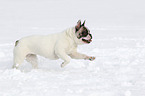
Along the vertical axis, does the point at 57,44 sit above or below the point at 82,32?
below

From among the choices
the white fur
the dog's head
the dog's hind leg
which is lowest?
the dog's hind leg

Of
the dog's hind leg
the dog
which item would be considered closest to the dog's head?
the dog

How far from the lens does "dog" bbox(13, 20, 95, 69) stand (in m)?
5.43

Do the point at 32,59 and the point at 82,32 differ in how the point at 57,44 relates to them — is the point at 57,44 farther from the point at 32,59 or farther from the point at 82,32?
the point at 32,59

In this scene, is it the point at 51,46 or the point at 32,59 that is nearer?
the point at 51,46

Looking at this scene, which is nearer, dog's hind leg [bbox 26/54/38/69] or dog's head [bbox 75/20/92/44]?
dog's head [bbox 75/20/92/44]

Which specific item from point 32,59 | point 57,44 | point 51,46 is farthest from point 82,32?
point 32,59

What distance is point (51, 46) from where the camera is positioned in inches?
219

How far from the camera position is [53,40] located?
5570 mm

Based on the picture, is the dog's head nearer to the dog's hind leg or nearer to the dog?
the dog

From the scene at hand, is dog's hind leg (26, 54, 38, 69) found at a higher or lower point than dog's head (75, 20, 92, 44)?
lower

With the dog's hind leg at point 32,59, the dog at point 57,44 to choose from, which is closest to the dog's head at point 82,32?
the dog at point 57,44

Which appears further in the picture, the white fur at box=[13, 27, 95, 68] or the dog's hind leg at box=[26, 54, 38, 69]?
the dog's hind leg at box=[26, 54, 38, 69]

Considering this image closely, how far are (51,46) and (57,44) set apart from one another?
0.16m
